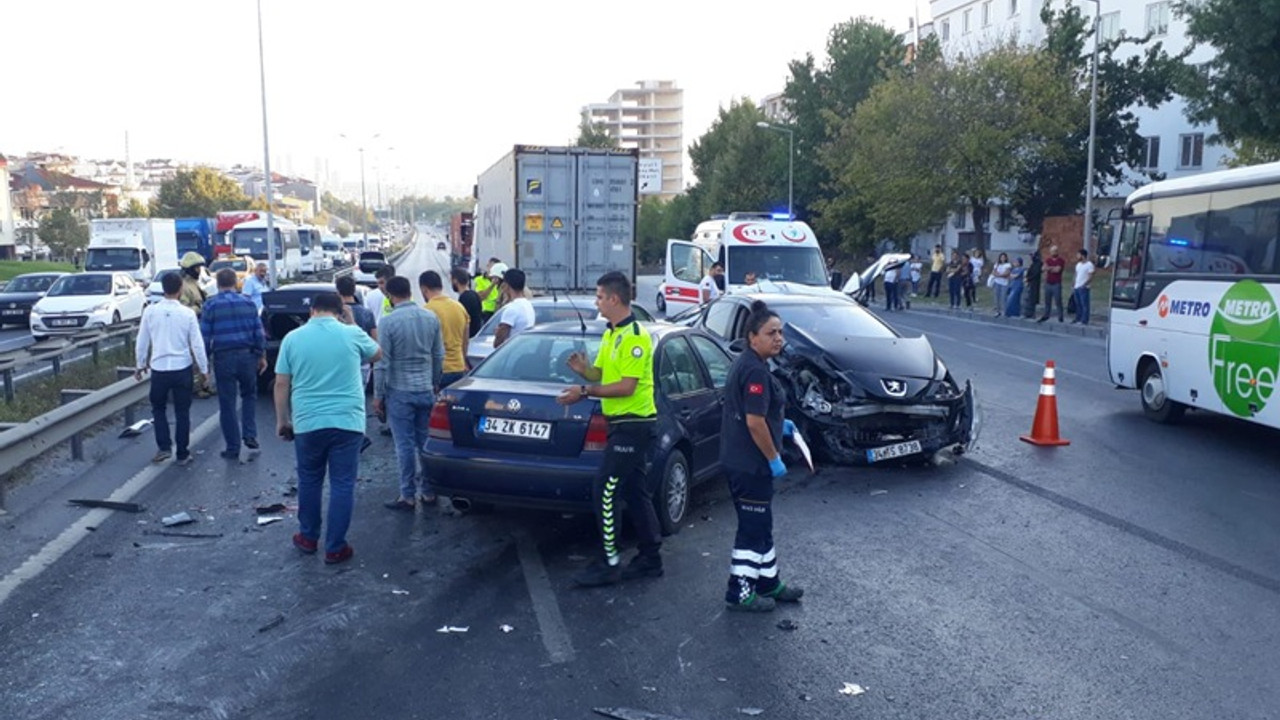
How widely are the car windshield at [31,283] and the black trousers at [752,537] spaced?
27379 mm

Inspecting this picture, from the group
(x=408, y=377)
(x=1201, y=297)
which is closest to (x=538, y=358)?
(x=408, y=377)

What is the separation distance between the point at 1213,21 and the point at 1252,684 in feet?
68.5

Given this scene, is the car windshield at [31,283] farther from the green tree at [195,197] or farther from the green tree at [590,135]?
the green tree at [590,135]

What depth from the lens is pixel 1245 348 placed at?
10.1 meters

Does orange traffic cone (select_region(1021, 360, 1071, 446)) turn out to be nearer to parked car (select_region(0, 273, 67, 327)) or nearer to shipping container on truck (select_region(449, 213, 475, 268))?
parked car (select_region(0, 273, 67, 327))

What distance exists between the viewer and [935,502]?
8359 mm

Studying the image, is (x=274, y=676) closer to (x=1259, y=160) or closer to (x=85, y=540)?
(x=85, y=540)

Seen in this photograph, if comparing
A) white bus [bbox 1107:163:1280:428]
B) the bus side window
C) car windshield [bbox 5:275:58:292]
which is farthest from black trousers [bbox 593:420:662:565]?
car windshield [bbox 5:275:58:292]

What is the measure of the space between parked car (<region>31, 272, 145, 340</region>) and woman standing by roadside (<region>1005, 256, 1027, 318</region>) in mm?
21321

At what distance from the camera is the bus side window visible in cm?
1228

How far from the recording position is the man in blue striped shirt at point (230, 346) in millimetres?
10062

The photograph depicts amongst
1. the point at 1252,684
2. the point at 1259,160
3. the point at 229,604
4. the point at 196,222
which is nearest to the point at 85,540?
the point at 229,604

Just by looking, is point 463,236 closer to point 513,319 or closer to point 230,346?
point 230,346

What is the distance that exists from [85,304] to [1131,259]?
68.8 ft
